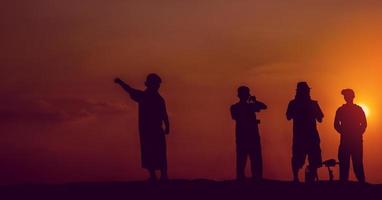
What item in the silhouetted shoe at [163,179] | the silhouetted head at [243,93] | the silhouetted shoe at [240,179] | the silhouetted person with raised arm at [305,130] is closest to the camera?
the silhouetted shoe at [240,179]

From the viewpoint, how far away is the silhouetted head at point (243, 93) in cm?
1798

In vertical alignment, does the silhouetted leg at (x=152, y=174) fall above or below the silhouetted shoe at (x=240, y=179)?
above

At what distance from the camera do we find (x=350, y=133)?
18953 millimetres

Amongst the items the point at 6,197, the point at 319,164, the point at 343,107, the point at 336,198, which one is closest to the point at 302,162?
the point at 319,164

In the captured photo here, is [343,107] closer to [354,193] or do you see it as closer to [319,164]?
[319,164]

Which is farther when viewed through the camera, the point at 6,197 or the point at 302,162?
the point at 302,162

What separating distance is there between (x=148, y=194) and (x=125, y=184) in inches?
70.4

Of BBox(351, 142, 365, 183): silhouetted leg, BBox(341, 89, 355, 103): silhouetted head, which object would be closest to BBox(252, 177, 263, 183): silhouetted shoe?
BBox(351, 142, 365, 183): silhouetted leg

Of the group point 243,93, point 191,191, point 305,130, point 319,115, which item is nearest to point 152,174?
point 191,191

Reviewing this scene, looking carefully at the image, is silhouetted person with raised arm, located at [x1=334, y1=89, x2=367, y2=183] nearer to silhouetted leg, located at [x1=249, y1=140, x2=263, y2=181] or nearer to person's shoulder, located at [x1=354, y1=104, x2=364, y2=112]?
person's shoulder, located at [x1=354, y1=104, x2=364, y2=112]

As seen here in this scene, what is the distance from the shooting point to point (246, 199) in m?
14.5

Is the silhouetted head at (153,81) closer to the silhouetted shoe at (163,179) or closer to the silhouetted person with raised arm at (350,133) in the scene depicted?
the silhouetted shoe at (163,179)

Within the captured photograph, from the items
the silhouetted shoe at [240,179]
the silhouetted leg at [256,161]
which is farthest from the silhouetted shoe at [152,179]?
the silhouetted leg at [256,161]

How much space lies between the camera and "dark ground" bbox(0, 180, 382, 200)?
585 inches
